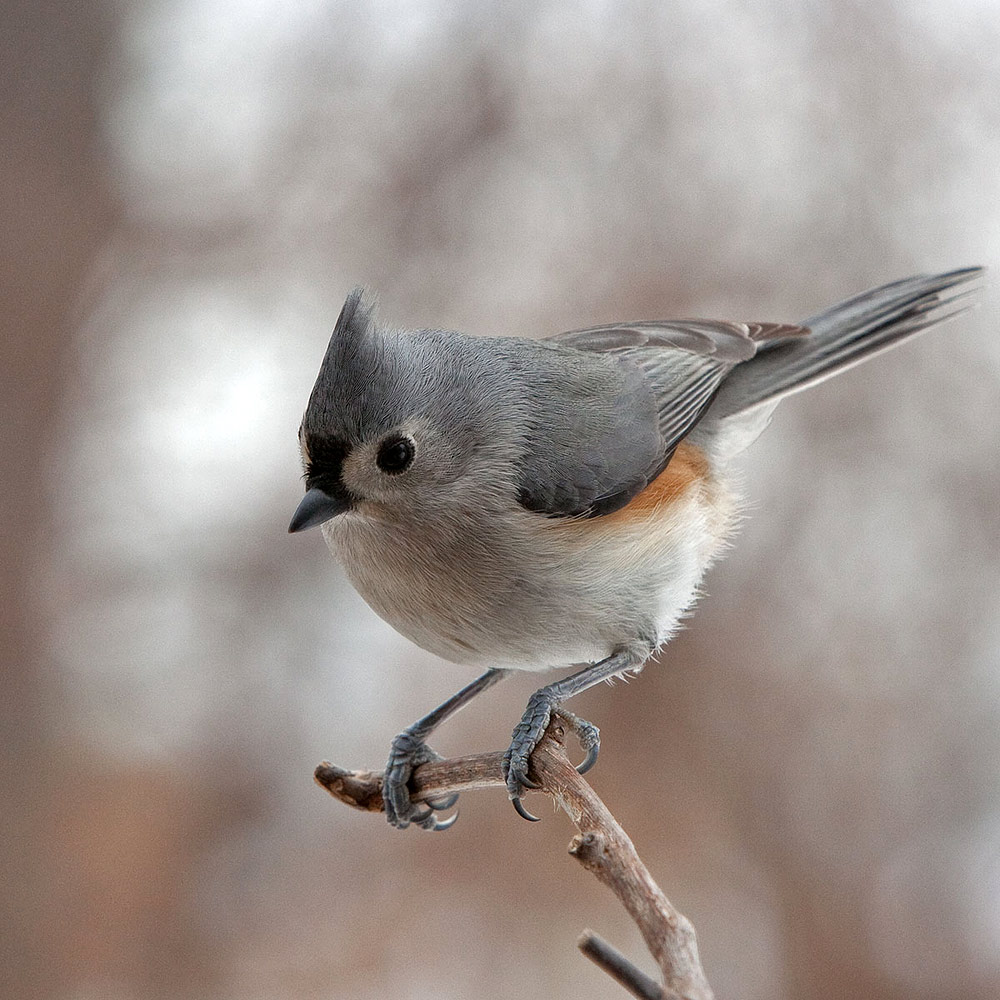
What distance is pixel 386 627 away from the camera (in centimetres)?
276

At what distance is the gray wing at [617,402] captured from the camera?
144 cm

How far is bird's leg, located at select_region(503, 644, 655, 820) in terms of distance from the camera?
1.27 m

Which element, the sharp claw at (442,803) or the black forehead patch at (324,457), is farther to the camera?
the sharp claw at (442,803)

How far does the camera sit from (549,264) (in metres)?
2.79

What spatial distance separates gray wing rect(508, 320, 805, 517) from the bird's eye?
0.17 m

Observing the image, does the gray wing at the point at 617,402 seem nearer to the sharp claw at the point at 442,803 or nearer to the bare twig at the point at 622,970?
the sharp claw at the point at 442,803

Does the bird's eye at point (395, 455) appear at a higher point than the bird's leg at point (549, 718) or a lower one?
higher

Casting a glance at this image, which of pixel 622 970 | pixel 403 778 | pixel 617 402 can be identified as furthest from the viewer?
pixel 617 402

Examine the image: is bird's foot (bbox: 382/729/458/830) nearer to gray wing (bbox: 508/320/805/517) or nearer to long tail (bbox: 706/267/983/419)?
gray wing (bbox: 508/320/805/517)

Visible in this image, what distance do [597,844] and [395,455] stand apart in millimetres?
512

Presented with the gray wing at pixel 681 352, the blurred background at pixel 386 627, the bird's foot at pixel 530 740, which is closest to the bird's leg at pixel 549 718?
the bird's foot at pixel 530 740

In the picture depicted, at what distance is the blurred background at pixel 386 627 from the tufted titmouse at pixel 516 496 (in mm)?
1083

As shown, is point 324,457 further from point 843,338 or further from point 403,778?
point 843,338

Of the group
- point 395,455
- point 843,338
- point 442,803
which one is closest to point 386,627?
point 442,803
